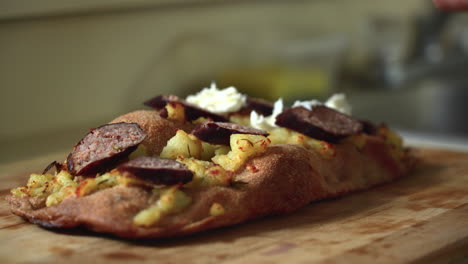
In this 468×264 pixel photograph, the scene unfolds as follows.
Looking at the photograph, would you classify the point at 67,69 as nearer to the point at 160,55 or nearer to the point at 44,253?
the point at 160,55

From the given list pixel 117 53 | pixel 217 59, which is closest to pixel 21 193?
pixel 117 53

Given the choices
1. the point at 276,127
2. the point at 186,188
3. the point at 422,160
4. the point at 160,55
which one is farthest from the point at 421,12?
the point at 186,188

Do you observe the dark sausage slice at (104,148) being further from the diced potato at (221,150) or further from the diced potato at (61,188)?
the diced potato at (221,150)

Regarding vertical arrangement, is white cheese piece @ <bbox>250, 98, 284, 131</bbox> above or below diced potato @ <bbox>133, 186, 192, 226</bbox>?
above

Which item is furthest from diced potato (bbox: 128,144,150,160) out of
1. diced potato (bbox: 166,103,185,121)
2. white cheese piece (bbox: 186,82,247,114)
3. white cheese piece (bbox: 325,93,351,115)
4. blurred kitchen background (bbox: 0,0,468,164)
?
blurred kitchen background (bbox: 0,0,468,164)

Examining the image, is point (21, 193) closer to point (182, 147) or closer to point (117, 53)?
point (182, 147)

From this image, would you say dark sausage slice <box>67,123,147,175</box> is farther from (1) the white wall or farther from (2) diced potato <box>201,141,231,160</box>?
(1) the white wall
